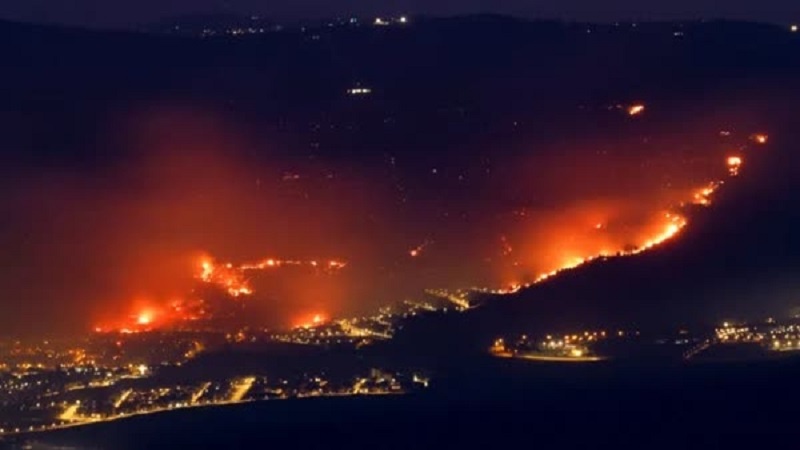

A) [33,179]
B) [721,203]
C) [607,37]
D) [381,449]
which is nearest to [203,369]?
[381,449]

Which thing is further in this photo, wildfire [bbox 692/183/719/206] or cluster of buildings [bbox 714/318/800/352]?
wildfire [bbox 692/183/719/206]

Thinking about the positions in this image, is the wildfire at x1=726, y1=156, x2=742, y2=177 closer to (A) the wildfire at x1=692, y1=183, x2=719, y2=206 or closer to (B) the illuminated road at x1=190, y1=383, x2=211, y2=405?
(A) the wildfire at x1=692, y1=183, x2=719, y2=206

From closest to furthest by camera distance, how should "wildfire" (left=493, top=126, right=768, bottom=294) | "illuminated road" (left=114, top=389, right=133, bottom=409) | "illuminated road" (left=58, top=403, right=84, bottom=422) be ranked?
"illuminated road" (left=58, top=403, right=84, bottom=422)
"illuminated road" (left=114, top=389, right=133, bottom=409)
"wildfire" (left=493, top=126, right=768, bottom=294)

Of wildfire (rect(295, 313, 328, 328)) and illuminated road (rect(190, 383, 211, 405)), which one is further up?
wildfire (rect(295, 313, 328, 328))

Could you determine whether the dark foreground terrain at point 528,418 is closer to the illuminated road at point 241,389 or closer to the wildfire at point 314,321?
the illuminated road at point 241,389

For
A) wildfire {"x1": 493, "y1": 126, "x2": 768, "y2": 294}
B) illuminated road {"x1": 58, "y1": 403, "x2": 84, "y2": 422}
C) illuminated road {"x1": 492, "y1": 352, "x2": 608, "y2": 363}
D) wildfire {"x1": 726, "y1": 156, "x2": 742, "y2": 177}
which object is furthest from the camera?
wildfire {"x1": 726, "y1": 156, "x2": 742, "y2": 177}

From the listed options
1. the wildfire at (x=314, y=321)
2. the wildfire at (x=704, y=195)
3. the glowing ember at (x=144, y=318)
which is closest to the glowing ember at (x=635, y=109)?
the wildfire at (x=704, y=195)

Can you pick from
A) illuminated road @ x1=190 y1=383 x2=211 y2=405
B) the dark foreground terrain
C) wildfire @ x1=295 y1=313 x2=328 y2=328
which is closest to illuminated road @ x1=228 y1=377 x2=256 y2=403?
illuminated road @ x1=190 y1=383 x2=211 y2=405

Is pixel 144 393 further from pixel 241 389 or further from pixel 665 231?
pixel 665 231
